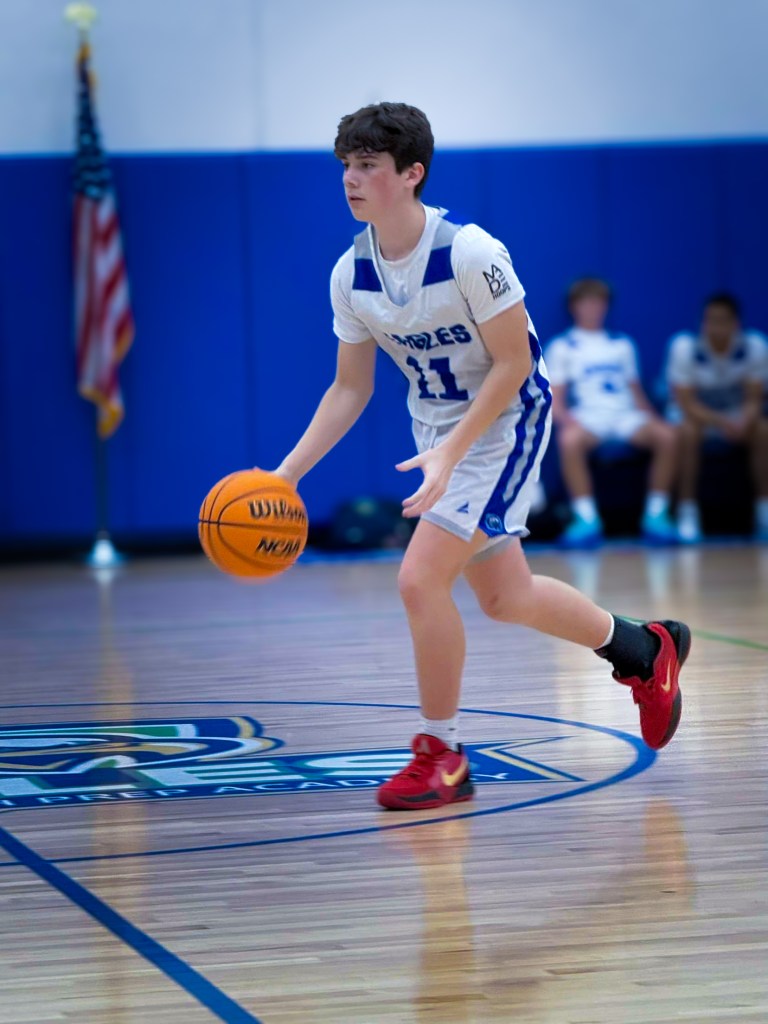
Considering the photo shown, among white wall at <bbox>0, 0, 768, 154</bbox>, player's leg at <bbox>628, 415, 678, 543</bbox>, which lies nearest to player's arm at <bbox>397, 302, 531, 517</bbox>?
player's leg at <bbox>628, 415, 678, 543</bbox>

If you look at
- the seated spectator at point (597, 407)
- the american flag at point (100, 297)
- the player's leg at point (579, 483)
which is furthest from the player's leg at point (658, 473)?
the american flag at point (100, 297)

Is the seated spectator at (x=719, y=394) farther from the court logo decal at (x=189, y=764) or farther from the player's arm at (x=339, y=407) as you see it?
the player's arm at (x=339, y=407)

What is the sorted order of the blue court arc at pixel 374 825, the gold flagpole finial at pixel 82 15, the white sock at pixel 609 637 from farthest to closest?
1. the gold flagpole finial at pixel 82 15
2. the white sock at pixel 609 637
3. the blue court arc at pixel 374 825

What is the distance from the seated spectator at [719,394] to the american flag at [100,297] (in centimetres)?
349

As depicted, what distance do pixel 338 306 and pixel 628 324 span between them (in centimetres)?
756

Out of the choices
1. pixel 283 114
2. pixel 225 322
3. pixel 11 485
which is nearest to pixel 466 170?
pixel 283 114

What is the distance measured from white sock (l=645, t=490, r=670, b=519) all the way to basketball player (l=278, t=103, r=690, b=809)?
6.47 metres

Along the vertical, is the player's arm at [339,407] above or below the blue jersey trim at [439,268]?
below

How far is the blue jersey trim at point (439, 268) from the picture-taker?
127 inches

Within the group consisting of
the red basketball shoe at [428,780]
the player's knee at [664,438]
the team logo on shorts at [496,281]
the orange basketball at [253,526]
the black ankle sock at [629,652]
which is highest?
the team logo on shorts at [496,281]

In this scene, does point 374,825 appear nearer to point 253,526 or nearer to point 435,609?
point 435,609

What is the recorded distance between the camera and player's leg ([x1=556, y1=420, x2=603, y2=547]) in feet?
31.8

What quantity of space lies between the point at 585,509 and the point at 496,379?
663cm

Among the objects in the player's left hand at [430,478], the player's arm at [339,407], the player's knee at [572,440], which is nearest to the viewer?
the player's left hand at [430,478]
